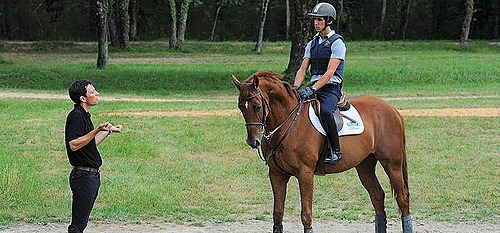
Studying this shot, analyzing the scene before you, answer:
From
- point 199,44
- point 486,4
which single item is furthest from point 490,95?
point 486,4

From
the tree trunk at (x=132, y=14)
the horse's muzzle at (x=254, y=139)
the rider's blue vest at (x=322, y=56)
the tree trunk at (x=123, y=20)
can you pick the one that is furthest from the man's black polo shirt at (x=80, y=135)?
the tree trunk at (x=132, y=14)

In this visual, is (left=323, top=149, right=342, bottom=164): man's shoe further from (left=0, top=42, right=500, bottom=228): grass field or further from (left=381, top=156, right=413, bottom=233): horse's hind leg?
(left=0, top=42, right=500, bottom=228): grass field

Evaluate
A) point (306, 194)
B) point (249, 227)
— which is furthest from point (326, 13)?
point (249, 227)

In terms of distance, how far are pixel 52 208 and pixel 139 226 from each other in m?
1.49

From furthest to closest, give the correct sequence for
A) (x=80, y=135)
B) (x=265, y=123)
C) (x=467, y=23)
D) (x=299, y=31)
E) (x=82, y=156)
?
(x=467, y=23)
(x=299, y=31)
(x=265, y=123)
(x=82, y=156)
(x=80, y=135)

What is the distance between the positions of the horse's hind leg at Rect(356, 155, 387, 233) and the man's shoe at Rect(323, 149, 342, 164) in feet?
2.94

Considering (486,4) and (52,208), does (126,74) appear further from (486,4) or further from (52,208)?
(486,4)

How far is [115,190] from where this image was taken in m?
11.8

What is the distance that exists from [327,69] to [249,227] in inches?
98.5

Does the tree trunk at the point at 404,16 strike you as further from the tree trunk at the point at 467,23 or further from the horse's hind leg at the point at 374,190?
the horse's hind leg at the point at 374,190

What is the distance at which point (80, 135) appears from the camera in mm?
7238

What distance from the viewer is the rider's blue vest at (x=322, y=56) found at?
8.45 m

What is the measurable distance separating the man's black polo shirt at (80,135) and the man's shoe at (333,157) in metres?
2.45

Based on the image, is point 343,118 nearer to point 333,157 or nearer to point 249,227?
point 333,157
